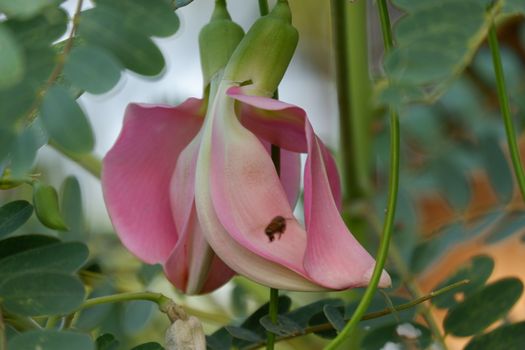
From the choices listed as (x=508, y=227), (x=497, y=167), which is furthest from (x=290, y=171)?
(x=497, y=167)

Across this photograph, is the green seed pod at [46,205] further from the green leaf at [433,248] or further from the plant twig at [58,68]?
the green leaf at [433,248]

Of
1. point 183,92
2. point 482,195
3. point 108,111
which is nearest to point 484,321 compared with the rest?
point 183,92

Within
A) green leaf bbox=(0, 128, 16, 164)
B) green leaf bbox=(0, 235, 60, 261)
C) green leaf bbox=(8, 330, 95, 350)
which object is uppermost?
green leaf bbox=(0, 128, 16, 164)

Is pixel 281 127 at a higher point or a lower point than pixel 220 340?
higher

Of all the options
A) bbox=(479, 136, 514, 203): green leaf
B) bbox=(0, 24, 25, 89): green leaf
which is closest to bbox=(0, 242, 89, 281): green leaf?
bbox=(0, 24, 25, 89): green leaf

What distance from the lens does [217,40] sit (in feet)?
1.36

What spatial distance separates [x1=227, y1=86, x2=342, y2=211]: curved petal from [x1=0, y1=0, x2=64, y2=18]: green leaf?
91 mm

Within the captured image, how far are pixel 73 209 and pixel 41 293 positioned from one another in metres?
0.23

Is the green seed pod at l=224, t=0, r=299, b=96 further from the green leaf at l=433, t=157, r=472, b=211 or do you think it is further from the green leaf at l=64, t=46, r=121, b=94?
the green leaf at l=433, t=157, r=472, b=211

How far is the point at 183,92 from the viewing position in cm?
91

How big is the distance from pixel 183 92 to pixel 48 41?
581 millimetres

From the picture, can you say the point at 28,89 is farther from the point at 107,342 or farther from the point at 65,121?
the point at 107,342

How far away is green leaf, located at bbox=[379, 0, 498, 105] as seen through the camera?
1.03 feet

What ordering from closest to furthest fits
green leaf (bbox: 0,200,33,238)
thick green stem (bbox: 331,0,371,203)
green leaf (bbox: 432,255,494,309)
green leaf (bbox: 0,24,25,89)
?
green leaf (bbox: 0,24,25,89)
green leaf (bbox: 0,200,33,238)
green leaf (bbox: 432,255,494,309)
thick green stem (bbox: 331,0,371,203)
